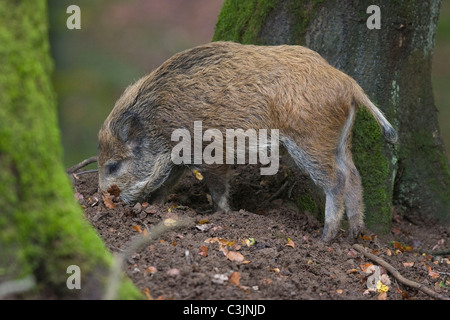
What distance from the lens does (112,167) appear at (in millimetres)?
5797

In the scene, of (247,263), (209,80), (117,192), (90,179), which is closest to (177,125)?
(209,80)

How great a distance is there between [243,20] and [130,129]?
5.81 feet

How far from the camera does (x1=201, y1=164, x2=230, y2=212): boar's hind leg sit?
554 cm

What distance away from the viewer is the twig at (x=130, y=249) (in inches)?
112

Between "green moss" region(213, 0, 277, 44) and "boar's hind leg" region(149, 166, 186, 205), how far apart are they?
160 centimetres

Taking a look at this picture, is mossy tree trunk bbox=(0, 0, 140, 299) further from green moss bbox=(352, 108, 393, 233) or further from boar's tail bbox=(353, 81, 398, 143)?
green moss bbox=(352, 108, 393, 233)

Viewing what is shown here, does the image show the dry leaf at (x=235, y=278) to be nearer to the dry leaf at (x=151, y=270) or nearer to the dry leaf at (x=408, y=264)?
the dry leaf at (x=151, y=270)

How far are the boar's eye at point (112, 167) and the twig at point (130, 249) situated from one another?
1285 millimetres

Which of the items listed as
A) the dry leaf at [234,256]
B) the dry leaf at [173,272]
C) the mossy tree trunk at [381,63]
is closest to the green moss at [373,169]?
the mossy tree trunk at [381,63]

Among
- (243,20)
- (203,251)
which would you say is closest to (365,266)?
(203,251)

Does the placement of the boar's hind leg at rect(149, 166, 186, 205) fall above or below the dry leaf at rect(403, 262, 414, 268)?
above

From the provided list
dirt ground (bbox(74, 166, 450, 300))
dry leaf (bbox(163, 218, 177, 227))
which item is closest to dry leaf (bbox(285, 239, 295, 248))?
→ dirt ground (bbox(74, 166, 450, 300))
